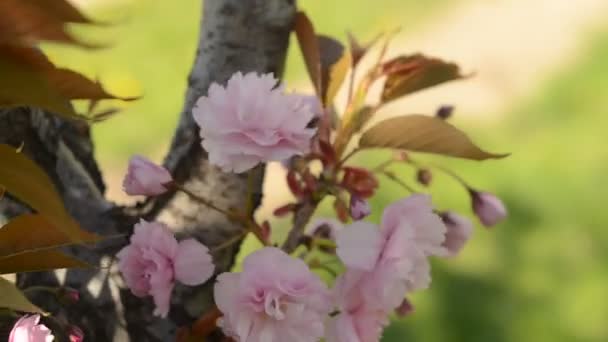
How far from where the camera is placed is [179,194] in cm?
79

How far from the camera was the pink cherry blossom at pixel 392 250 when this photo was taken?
59cm

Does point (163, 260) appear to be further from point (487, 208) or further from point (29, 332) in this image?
point (487, 208)

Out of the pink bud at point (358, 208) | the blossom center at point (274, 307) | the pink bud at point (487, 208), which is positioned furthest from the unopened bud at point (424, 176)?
the blossom center at point (274, 307)

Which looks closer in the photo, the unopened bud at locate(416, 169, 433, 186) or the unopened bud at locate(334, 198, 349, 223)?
the unopened bud at locate(334, 198, 349, 223)

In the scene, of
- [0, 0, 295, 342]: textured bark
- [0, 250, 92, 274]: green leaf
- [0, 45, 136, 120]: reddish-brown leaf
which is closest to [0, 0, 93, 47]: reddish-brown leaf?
[0, 45, 136, 120]: reddish-brown leaf

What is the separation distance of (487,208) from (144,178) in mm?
278

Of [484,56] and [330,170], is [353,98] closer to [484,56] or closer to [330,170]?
[330,170]

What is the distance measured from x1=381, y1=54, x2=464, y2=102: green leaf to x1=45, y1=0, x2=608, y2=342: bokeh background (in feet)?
1.70

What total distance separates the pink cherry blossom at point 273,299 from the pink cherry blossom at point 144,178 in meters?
0.10

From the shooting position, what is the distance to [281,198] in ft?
7.31

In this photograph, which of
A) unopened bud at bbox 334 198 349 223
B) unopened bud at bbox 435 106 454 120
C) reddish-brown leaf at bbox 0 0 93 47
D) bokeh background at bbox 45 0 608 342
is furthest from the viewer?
bokeh background at bbox 45 0 608 342

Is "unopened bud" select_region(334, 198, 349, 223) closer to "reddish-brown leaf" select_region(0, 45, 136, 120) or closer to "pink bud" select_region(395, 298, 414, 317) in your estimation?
"pink bud" select_region(395, 298, 414, 317)

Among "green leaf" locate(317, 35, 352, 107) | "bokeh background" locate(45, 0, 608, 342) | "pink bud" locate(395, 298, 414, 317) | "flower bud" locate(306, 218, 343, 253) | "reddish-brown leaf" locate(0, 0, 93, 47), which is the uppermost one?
Answer: "reddish-brown leaf" locate(0, 0, 93, 47)

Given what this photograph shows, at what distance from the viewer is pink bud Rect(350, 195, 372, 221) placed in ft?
2.19
